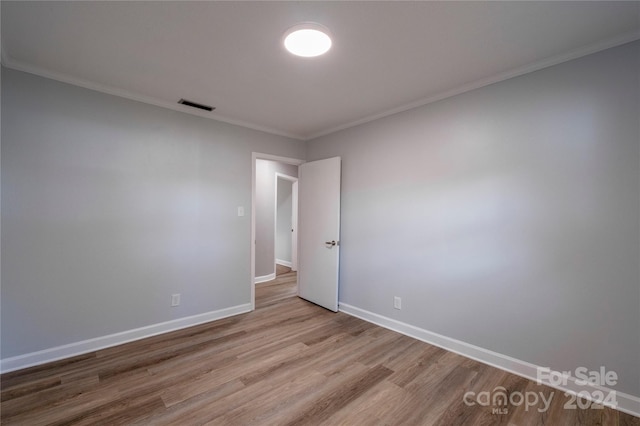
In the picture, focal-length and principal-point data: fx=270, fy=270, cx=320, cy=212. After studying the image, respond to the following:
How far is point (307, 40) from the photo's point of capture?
1.84 meters

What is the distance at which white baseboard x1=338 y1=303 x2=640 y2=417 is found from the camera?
5.91 ft

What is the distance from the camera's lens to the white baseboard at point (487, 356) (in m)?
1.80

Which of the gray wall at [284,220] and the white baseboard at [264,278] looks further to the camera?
the gray wall at [284,220]

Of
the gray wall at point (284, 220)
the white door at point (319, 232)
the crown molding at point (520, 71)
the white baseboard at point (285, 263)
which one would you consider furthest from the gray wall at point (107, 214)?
the gray wall at point (284, 220)

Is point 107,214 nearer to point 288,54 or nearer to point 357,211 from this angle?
point 288,54

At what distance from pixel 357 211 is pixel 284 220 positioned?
376cm

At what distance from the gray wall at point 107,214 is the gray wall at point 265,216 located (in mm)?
1680

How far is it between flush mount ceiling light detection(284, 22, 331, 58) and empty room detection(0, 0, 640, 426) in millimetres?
22

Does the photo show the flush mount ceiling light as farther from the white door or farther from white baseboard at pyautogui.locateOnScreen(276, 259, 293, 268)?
white baseboard at pyautogui.locateOnScreen(276, 259, 293, 268)

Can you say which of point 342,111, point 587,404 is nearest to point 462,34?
point 342,111

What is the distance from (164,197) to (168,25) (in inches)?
68.6

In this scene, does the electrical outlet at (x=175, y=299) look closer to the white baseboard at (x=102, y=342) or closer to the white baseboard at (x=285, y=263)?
the white baseboard at (x=102, y=342)

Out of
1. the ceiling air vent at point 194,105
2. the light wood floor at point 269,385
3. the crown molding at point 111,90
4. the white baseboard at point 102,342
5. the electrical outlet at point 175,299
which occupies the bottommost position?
the light wood floor at point 269,385

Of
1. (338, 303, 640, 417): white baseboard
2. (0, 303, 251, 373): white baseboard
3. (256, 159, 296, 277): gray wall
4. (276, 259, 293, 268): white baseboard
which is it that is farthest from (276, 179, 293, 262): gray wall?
(338, 303, 640, 417): white baseboard
